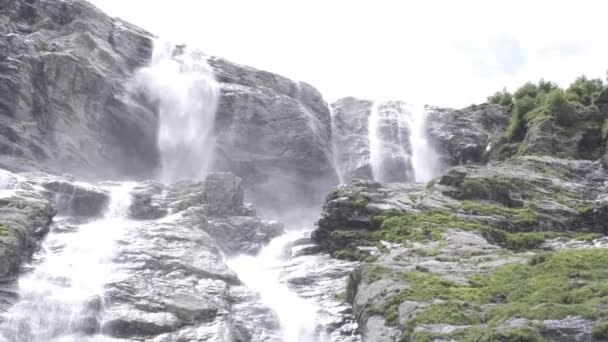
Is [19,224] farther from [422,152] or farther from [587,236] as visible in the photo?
[422,152]

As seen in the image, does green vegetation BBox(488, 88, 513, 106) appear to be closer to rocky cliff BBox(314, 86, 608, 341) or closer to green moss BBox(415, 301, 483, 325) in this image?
rocky cliff BBox(314, 86, 608, 341)

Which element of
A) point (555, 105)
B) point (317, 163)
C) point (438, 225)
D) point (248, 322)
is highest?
point (555, 105)

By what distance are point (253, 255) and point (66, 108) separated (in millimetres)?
25364

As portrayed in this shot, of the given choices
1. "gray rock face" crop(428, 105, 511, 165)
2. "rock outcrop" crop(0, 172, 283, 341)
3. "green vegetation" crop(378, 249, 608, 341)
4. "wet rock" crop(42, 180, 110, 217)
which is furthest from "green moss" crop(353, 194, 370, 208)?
"gray rock face" crop(428, 105, 511, 165)

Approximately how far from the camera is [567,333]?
15.6 metres

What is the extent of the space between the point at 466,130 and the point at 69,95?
39251 mm

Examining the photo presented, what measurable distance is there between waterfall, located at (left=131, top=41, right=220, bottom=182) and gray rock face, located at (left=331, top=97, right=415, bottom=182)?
1407cm

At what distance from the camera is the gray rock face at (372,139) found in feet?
209

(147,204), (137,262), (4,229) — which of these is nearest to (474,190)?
(137,262)

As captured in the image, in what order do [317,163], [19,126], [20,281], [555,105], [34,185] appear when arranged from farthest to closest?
[317,163] → [19,126] → [555,105] → [34,185] → [20,281]

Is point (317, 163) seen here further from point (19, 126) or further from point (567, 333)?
point (567, 333)

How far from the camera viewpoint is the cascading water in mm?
23531

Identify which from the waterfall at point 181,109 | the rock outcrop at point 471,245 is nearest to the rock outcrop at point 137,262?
the rock outcrop at point 471,245

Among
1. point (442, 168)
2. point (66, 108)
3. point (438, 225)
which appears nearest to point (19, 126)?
point (66, 108)
